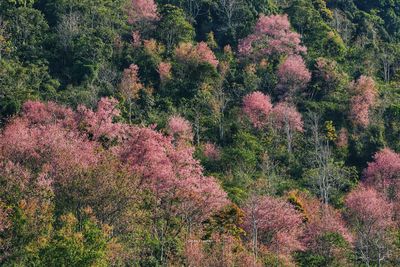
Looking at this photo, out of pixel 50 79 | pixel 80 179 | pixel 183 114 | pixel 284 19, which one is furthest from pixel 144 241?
pixel 284 19

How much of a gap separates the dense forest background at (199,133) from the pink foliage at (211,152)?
19 cm

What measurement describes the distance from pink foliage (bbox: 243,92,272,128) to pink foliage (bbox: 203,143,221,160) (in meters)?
6.25

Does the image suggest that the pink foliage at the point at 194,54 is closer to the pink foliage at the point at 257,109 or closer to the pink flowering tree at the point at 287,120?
the pink foliage at the point at 257,109

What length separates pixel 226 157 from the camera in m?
48.1

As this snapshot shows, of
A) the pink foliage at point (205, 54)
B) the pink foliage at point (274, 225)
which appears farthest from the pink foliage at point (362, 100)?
the pink foliage at point (274, 225)

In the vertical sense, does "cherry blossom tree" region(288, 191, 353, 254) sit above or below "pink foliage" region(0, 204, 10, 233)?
below

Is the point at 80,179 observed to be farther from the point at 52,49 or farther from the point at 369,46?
the point at 369,46

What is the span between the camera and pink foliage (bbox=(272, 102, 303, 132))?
5588 cm

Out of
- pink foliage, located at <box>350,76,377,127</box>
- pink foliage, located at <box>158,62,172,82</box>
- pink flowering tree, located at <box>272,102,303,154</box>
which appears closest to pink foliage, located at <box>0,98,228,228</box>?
pink foliage, located at <box>158,62,172,82</box>

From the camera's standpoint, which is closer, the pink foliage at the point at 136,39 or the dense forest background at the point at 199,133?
the dense forest background at the point at 199,133

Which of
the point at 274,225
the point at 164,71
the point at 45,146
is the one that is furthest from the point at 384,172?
the point at 45,146

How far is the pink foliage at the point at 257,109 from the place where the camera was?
55972 millimetres

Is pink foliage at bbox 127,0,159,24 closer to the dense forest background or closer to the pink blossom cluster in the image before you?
the dense forest background

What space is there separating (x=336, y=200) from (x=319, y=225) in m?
10.6
